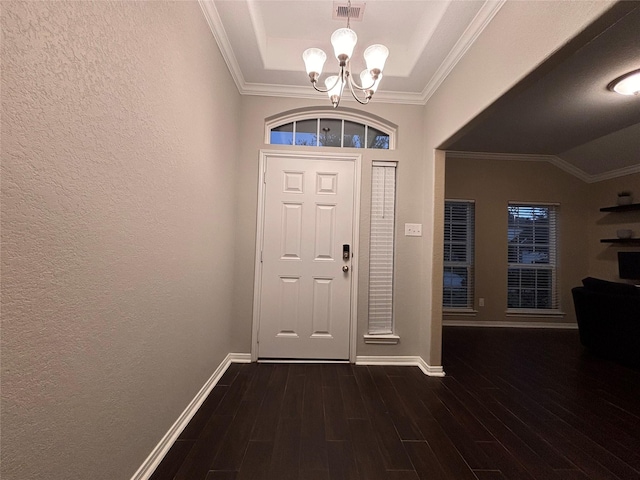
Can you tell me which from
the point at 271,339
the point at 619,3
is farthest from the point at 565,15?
the point at 271,339

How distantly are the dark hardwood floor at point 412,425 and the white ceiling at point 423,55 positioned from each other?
2.14 metres

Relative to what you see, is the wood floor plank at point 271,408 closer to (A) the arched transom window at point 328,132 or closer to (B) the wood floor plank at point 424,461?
(B) the wood floor plank at point 424,461

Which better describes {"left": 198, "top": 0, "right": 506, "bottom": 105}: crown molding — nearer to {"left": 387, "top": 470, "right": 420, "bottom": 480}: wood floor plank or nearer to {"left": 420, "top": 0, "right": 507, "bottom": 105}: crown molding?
{"left": 420, "top": 0, "right": 507, "bottom": 105}: crown molding

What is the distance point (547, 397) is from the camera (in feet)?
7.66

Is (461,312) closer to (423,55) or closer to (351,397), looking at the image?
(351,397)

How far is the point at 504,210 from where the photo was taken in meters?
4.75

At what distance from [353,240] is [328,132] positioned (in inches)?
47.0

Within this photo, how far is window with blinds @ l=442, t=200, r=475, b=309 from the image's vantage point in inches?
188

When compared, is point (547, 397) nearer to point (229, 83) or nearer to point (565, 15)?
point (565, 15)

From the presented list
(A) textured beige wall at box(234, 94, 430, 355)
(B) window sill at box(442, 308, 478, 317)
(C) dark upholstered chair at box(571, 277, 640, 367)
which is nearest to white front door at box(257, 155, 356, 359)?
(A) textured beige wall at box(234, 94, 430, 355)

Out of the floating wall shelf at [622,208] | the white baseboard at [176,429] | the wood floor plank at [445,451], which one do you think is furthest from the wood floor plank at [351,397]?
the floating wall shelf at [622,208]


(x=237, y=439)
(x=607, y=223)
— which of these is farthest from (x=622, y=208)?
(x=237, y=439)

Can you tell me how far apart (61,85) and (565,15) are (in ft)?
6.56

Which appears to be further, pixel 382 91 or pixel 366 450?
pixel 382 91
